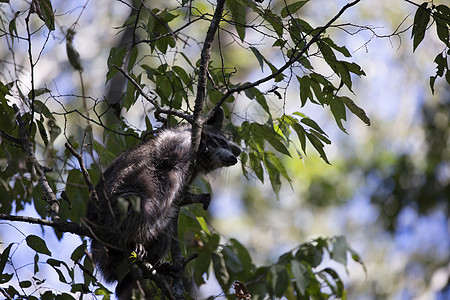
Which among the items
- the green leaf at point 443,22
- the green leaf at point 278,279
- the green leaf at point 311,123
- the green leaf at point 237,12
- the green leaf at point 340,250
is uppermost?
the green leaf at point 237,12

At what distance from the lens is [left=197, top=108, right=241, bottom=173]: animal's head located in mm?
4934

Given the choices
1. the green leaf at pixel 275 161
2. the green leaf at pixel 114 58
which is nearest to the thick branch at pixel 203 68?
the green leaf at pixel 114 58

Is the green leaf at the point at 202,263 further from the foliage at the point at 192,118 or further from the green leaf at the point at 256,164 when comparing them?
the green leaf at the point at 256,164

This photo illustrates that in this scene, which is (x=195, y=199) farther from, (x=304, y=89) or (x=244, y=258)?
(x=304, y=89)

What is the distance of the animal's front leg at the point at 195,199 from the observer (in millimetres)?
4245

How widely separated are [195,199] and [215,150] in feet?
2.52

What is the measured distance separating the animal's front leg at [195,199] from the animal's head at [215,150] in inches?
20.3

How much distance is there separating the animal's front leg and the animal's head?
516mm

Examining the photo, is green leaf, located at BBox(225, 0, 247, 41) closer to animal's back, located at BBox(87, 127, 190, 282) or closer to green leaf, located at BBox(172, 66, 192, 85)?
green leaf, located at BBox(172, 66, 192, 85)

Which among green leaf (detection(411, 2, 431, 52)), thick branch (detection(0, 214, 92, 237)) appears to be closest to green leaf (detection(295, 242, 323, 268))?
green leaf (detection(411, 2, 431, 52))

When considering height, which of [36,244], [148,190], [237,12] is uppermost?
[237,12]

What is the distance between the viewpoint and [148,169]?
4.52 m

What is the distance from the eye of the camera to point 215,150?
5047mm

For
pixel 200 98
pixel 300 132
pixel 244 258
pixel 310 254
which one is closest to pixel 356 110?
pixel 300 132
